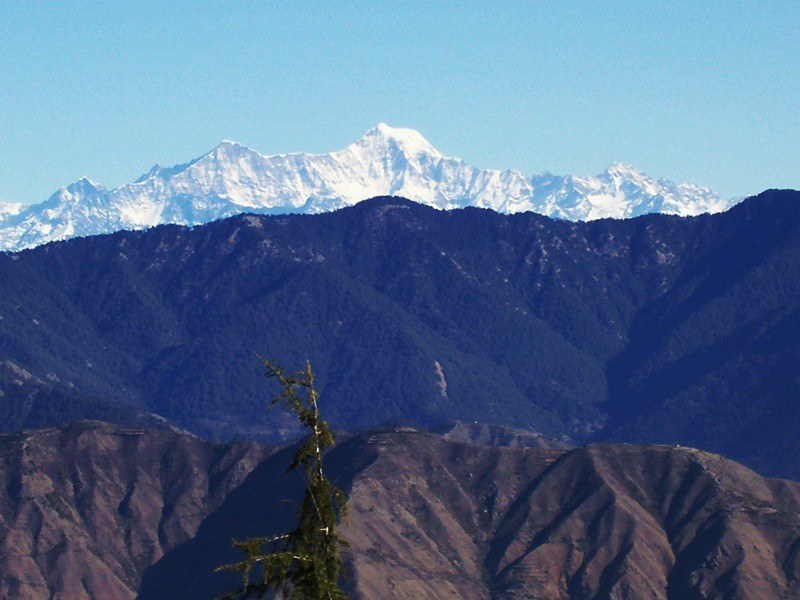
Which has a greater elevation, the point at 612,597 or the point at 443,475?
the point at 443,475

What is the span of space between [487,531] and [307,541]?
159 meters

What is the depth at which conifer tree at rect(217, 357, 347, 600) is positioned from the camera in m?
27.3

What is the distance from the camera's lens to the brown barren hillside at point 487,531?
559ft

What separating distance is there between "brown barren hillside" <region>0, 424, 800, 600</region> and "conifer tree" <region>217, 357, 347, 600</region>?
129808 mm

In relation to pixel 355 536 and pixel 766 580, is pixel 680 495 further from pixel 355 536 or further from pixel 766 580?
pixel 355 536

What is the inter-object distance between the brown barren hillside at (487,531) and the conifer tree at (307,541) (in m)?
130

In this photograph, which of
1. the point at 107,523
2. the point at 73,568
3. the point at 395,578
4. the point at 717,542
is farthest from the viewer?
the point at 107,523

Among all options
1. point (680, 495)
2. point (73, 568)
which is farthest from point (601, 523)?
point (73, 568)

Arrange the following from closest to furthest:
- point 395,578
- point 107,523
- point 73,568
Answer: point 395,578 < point 73,568 < point 107,523

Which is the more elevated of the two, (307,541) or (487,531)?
(307,541)

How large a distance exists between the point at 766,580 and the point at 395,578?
114 ft

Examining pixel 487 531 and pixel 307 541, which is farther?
pixel 487 531

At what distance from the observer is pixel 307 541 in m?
28.2

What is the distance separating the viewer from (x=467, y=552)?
17938 cm
